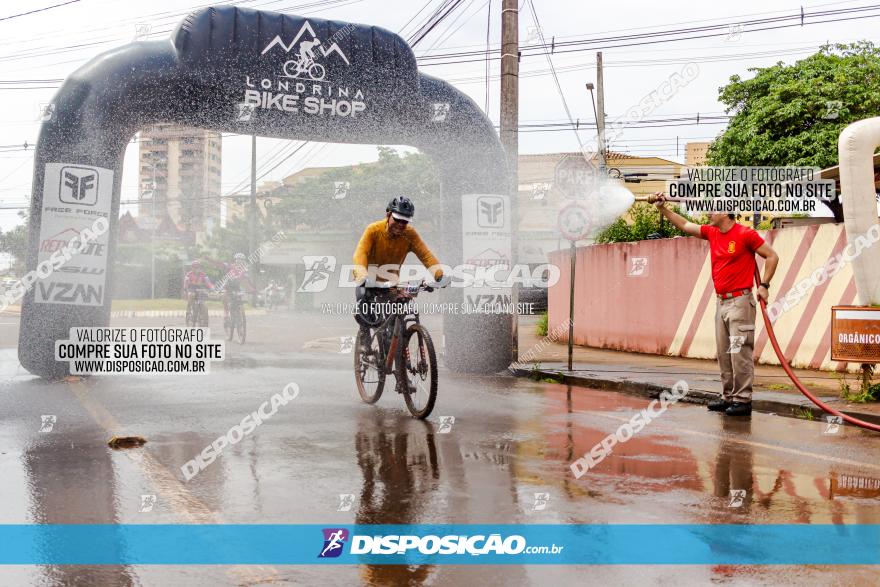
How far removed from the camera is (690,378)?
11.9m

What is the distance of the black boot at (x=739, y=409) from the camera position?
9.00 metres

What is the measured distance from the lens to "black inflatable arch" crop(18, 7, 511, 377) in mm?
10984

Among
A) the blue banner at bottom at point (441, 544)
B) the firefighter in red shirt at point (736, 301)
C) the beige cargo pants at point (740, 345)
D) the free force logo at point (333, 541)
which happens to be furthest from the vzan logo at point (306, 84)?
the free force logo at point (333, 541)

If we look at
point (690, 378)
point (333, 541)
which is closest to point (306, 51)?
point (690, 378)

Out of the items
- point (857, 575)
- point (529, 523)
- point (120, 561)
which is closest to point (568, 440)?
point (529, 523)

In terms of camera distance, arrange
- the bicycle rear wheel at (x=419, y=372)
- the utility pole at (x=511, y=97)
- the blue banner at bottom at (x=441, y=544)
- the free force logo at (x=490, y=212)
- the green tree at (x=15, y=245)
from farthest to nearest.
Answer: the green tree at (x=15, y=245) < the utility pole at (x=511, y=97) < the free force logo at (x=490, y=212) < the bicycle rear wheel at (x=419, y=372) < the blue banner at bottom at (x=441, y=544)

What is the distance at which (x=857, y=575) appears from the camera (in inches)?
155

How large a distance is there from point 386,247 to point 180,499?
4405mm

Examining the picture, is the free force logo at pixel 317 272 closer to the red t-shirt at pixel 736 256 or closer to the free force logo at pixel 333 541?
the red t-shirt at pixel 736 256

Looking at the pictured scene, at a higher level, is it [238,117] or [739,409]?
[238,117]

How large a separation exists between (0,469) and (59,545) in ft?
6.66

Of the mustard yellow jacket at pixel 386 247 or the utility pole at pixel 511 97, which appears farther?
the utility pole at pixel 511 97

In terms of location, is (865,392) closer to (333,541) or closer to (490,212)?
(490,212)

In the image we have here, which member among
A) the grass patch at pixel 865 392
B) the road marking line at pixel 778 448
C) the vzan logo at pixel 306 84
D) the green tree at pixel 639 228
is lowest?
the road marking line at pixel 778 448
